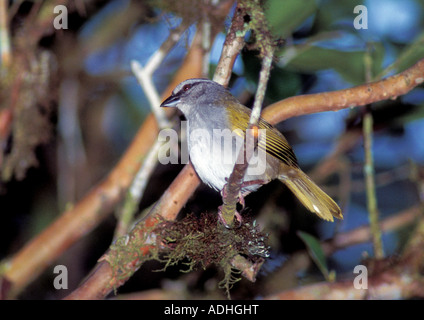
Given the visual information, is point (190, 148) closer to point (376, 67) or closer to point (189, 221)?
point (189, 221)

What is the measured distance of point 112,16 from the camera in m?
4.98

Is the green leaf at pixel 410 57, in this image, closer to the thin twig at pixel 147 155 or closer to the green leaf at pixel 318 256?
the green leaf at pixel 318 256

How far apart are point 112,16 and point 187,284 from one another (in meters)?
2.93

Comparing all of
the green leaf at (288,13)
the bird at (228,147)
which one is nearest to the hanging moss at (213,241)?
the bird at (228,147)

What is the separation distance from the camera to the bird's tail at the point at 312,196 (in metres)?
2.75

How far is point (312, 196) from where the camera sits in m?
2.81

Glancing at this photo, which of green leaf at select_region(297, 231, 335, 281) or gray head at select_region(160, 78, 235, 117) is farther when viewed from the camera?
green leaf at select_region(297, 231, 335, 281)

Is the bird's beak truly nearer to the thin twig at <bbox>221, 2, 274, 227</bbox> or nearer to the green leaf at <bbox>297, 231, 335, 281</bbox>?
the thin twig at <bbox>221, 2, 274, 227</bbox>

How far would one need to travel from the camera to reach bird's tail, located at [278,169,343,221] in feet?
9.04

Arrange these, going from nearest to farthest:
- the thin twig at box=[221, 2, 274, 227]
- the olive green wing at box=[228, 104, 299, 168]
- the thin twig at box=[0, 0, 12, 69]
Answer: the thin twig at box=[221, 2, 274, 227]
the olive green wing at box=[228, 104, 299, 168]
the thin twig at box=[0, 0, 12, 69]

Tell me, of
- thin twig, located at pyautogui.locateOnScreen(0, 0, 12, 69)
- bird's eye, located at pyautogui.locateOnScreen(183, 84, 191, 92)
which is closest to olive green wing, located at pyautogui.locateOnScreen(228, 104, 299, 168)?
bird's eye, located at pyautogui.locateOnScreen(183, 84, 191, 92)

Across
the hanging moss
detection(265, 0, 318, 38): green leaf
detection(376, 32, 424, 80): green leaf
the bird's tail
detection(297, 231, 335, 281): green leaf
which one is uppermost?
detection(265, 0, 318, 38): green leaf

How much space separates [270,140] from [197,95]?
23.4 inches

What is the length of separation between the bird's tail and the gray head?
2.05 ft
